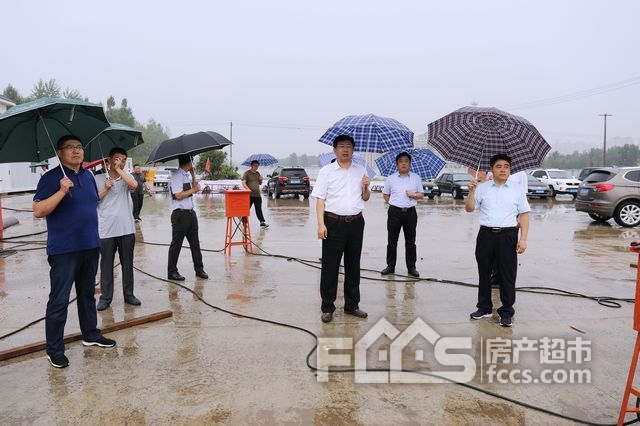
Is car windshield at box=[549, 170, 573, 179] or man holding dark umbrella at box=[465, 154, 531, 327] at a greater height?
car windshield at box=[549, 170, 573, 179]

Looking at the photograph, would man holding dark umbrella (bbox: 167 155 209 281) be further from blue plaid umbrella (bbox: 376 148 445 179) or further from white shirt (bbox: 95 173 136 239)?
blue plaid umbrella (bbox: 376 148 445 179)

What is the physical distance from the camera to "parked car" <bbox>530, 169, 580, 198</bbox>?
2625cm

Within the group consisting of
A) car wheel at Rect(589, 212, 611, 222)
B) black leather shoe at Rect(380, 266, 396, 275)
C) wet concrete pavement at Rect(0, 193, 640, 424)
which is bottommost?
wet concrete pavement at Rect(0, 193, 640, 424)

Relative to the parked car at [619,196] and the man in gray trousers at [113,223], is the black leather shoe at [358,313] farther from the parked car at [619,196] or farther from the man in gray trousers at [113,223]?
the parked car at [619,196]

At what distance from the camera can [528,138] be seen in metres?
4.98

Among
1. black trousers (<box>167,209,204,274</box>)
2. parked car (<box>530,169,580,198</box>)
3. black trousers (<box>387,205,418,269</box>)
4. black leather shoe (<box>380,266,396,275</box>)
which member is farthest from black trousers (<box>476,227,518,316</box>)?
parked car (<box>530,169,580,198</box>)

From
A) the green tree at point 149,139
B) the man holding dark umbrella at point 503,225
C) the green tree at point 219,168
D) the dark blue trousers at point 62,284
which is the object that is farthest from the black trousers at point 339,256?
the green tree at point 149,139

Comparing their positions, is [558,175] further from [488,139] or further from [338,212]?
[338,212]

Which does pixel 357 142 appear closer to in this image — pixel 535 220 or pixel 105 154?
pixel 105 154

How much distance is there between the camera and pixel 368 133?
590cm

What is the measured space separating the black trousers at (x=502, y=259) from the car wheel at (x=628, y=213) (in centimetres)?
1047

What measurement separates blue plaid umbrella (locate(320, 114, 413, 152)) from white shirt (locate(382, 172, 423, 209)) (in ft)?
3.12

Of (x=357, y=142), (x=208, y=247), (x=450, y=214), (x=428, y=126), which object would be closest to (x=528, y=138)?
(x=428, y=126)

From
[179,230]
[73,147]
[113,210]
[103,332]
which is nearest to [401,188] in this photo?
[179,230]
